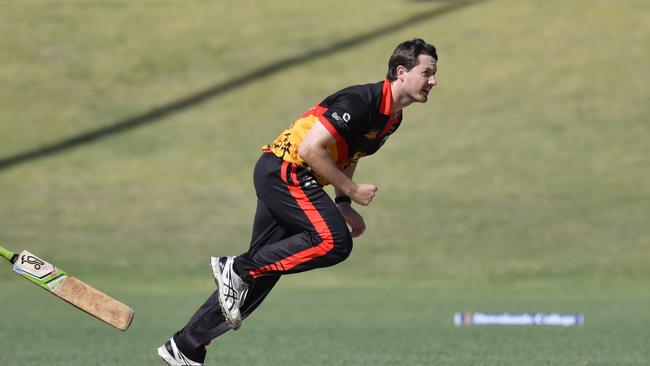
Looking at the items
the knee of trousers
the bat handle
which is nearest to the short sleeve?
the knee of trousers

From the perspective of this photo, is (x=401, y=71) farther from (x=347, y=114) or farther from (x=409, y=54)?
(x=347, y=114)

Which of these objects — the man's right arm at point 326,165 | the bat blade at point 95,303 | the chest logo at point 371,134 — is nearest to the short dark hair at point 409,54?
the chest logo at point 371,134

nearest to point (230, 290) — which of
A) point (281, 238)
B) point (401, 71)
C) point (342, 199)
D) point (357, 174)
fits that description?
point (281, 238)

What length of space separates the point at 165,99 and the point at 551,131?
8.43 meters

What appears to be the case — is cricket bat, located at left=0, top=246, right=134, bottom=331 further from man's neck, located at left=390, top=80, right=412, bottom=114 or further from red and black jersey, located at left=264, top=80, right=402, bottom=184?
man's neck, located at left=390, top=80, right=412, bottom=114

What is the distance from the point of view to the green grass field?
1219 cm

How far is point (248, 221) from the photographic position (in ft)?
68.7

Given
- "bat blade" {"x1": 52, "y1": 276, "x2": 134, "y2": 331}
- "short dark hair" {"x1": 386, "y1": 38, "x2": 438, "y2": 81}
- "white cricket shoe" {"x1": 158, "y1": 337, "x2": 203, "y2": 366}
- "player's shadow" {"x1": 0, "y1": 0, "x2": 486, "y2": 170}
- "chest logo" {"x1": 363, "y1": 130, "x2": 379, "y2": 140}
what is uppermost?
"player's shadow" {"x1": 0, "y1": 0, "x2": 486, "y2": 170}

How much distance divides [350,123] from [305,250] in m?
0.82

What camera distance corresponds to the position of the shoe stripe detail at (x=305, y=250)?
695 cm

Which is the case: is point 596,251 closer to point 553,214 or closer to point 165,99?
point 553,214

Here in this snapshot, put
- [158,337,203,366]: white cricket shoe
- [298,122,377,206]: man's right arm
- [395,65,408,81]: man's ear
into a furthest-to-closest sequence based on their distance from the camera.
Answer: [158,337,203,366]: white cricket shoe
[395,65,408,81]: man's ear
[298,122,377,206]: man's right arm

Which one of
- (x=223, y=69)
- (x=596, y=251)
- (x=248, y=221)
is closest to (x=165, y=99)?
(x=223, y=69)

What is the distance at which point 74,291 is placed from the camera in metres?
7.14
